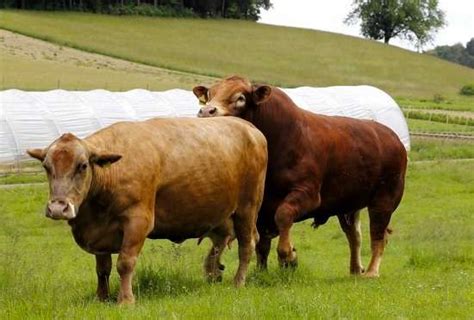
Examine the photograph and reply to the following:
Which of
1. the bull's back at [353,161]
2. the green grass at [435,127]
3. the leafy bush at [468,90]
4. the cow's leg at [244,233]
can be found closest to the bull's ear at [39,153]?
the cow's leg at [244,233]

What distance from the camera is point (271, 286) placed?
1145 centimetres

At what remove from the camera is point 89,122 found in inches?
1398

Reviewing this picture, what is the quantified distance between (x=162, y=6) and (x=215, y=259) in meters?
116

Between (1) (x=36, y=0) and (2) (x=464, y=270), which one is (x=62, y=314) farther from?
(1) (x=36, y=0)

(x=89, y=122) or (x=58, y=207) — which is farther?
(x=89, y=122)

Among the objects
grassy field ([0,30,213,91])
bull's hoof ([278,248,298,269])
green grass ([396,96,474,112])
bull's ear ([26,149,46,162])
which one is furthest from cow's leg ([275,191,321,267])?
green grass ([396,96,474,112])

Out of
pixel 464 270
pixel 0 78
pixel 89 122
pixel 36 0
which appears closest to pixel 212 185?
pixel 464 270

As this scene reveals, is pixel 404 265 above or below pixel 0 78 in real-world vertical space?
above

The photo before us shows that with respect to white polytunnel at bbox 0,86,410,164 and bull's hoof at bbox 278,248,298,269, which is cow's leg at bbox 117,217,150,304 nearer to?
bull's hoof at bbox 278,248,298,269

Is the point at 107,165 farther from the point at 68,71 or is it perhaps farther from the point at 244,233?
the point at 68,71

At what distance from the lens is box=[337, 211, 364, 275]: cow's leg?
14.1 m

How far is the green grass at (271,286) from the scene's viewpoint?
28.8ft

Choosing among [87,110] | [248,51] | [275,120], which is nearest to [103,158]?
[275,120]

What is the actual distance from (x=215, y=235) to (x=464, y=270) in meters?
4.62
